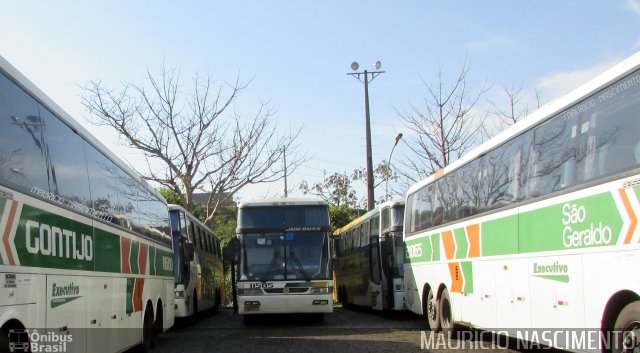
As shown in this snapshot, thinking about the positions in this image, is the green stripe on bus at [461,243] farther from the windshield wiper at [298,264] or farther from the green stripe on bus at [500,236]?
the windshield wiper at [298,264]

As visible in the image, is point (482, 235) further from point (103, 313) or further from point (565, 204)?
point (103, 313)

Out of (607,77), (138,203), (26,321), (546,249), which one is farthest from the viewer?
(138,203)

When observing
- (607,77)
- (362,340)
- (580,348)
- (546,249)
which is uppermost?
(607,77)

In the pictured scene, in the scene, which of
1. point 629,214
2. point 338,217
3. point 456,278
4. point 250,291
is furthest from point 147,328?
point 338,217

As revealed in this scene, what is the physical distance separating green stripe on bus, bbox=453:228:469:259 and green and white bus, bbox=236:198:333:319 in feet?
18.3

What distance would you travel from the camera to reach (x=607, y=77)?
657 centimetres

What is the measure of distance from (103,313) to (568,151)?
236 inches

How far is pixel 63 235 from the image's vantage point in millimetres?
6715

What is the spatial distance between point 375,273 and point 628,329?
44.4 feet

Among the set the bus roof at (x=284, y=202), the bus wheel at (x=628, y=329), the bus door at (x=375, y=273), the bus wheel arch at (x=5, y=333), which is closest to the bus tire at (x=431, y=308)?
the bus roof at (x=284, y=202)

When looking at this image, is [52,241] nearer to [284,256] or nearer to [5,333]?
[5,333]

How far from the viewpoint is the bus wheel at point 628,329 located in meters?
5.91

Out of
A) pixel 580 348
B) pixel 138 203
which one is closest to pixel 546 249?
pixel 580 348
